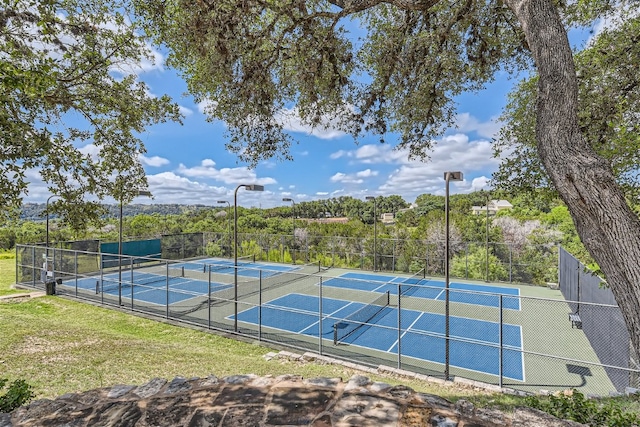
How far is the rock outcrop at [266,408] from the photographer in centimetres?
248

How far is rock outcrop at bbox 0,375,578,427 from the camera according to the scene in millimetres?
2477

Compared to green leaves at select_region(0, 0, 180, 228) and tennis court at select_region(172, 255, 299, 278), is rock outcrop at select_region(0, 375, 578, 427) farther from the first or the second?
tennis court at select_region(172, 255, 299, 278)

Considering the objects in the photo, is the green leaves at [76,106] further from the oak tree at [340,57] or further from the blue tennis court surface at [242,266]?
the blue tennis court surface at [242,266]

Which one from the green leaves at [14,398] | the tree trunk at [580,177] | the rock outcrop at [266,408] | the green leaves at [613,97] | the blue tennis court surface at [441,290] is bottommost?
the blue tennis court surface at [441,290]

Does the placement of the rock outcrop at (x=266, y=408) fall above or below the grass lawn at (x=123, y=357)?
above

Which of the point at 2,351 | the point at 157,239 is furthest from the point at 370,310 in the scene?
the point at 157,239

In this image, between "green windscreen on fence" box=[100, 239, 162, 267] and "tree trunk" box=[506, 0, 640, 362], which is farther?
"green windscreen on fence" box=[100, 239, 162, 267]

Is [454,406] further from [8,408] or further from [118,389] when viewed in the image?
[8,408]

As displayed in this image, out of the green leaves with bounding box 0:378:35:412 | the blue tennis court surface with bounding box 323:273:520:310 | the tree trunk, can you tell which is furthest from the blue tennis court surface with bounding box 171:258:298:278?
the tree trunk

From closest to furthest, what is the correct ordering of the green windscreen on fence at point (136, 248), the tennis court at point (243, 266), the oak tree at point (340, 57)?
1. the oak tree at point (340, 57)
2. the green windscreen on fence at point (136, 248)
3. the tennis court at point (243, 266)

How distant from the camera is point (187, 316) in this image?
11219mm

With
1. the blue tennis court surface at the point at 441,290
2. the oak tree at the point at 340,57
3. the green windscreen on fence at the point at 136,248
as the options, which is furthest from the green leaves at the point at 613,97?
Answer: the green windscreen on fence at the point at 136,248

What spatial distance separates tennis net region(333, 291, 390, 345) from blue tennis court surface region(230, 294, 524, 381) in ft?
0.43

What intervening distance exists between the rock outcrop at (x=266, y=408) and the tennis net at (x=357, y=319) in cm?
620
